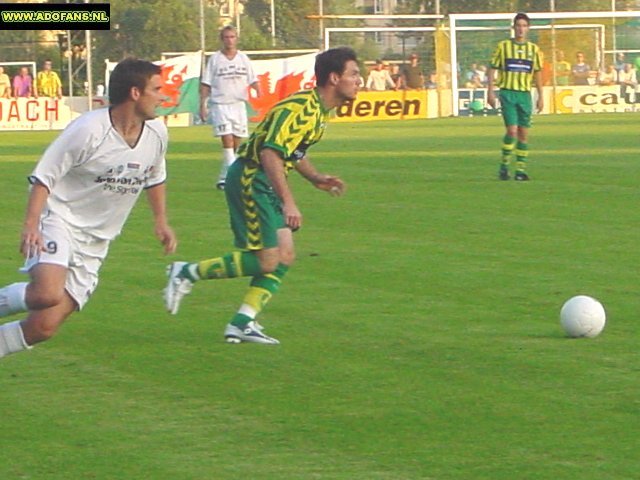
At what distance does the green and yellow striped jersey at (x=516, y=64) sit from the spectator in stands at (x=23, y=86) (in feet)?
79.8

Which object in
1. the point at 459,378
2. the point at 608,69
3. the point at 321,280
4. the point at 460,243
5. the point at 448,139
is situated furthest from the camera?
the point at 608,69

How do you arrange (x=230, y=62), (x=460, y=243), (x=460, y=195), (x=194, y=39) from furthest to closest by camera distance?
(x=194, y=39) < (x=230, y=62) < (x=460, y=195) < (x=460, y=243)

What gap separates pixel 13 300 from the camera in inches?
305

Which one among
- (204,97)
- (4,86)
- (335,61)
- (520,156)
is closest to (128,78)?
(335,61)

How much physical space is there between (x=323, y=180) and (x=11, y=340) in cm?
235

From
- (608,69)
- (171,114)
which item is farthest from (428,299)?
(608,69)

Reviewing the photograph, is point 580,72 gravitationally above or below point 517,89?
above

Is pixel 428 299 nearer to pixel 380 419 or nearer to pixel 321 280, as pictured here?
pixel 321 280

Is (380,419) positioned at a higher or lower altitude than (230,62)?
lower

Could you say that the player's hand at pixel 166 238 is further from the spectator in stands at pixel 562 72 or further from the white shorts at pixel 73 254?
the spectator in stands at pixel 562 72

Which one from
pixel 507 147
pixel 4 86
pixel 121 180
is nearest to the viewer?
pixel 121 180

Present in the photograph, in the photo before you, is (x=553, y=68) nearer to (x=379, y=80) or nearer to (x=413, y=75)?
(x=413, y=75)

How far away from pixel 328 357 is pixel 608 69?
4105cm

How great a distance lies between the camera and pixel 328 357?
27.8 ft
